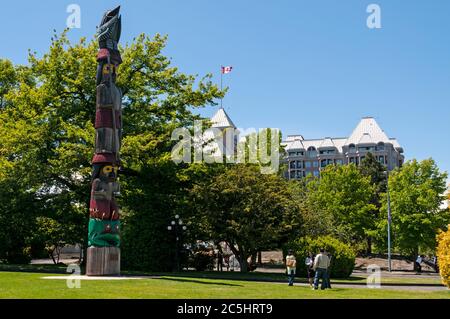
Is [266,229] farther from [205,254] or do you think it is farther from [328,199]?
[328,199]

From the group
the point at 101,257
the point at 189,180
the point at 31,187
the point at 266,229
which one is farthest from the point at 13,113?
the point at 266,229

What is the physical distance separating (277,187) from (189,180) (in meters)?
6.63

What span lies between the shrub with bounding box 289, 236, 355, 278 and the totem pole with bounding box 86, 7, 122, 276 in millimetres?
14444

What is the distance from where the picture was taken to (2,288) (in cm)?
1923

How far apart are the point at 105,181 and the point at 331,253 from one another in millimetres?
17493

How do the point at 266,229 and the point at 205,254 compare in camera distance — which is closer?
the point at 266,229

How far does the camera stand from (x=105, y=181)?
87.6 ft

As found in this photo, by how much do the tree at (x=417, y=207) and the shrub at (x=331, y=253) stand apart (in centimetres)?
2136

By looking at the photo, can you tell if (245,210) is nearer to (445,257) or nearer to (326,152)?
(445,257)

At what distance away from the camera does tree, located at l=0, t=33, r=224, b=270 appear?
35188mm

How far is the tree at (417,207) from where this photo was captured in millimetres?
56500

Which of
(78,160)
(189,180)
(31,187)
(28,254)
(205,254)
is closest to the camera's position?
(78,160)

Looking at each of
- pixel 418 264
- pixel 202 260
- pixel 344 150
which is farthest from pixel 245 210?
pixel 344 150
